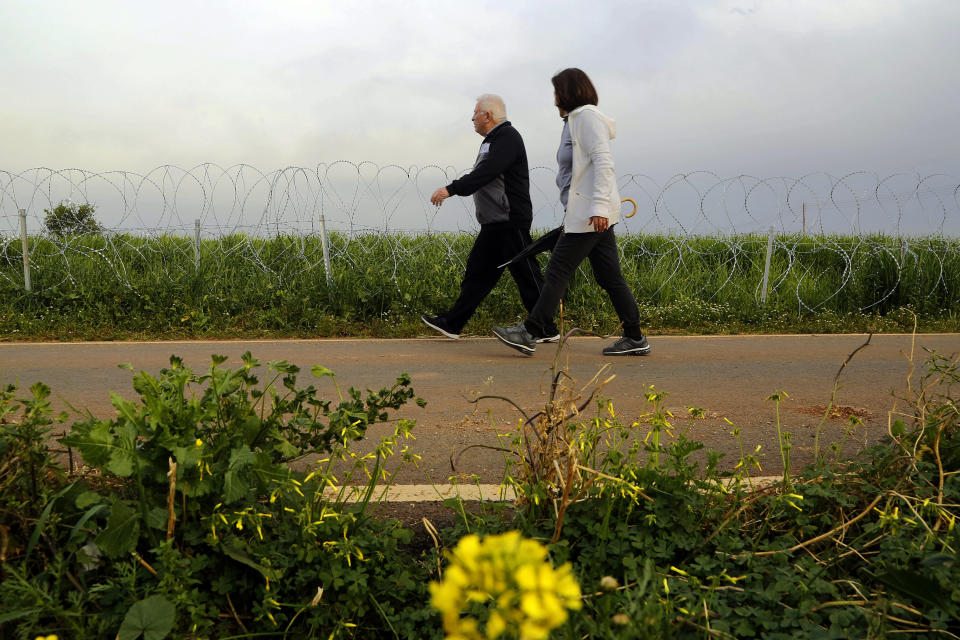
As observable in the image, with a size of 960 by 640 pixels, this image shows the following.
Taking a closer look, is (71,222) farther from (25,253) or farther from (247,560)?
(247,560)

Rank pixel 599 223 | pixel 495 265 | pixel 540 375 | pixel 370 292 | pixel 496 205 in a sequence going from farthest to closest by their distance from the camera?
1. pixel 370 292
2. pixel 495 265
3. pixel 496 205
4. pixel 599 223
5. pixel 540 375

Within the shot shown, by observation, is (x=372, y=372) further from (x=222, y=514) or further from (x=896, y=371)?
(x=896, y=371)

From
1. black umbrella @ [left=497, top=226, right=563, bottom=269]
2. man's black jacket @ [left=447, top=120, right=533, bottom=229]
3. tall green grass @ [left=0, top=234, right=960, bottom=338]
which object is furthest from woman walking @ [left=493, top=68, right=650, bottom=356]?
tall green grass @ [left=0, top=234, right=960, bottom=338]

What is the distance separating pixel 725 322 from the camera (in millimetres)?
9086

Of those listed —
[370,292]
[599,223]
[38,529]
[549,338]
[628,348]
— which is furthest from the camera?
[370,292]

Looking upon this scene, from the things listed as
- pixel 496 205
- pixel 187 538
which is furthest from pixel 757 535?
pixel 496 205

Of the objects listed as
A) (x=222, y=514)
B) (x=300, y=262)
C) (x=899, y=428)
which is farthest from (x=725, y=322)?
(x=222, y=514)

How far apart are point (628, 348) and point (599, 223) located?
1.26 meters

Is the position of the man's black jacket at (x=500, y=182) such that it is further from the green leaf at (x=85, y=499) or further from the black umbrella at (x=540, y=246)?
the green leaf at (x=85, y=499)

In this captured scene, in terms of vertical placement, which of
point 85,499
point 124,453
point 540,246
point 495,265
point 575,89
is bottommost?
point 85,499

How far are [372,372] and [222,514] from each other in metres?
3.71

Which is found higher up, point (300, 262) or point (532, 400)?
point (300, 262)

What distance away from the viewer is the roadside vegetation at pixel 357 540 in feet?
6.34

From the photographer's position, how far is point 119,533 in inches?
78.8
